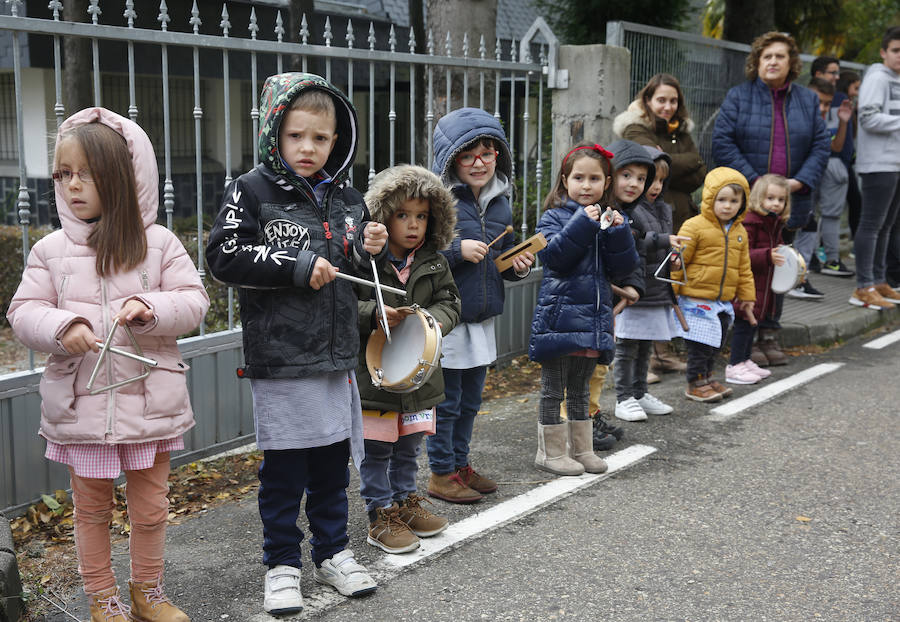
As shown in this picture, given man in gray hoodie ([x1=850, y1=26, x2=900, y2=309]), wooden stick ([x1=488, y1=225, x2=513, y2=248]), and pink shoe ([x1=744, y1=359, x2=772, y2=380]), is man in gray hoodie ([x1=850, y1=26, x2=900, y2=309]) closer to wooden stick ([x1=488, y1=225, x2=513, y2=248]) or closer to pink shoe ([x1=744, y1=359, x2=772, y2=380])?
pink shoe ([x1=744, y1=359, x2=772, y2=380])

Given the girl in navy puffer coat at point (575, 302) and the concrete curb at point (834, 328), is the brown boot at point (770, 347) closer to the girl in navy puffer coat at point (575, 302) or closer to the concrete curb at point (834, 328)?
the concrete curb at point (834, 328)

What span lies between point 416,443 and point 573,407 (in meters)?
1.13

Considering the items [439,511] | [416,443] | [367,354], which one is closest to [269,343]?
[367,354]

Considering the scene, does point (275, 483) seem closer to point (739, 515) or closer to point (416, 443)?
point (416, 443)

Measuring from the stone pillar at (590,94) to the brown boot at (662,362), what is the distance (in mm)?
1616

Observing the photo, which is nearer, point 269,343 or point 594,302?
point 269,343

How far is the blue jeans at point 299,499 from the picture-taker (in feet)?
10.5

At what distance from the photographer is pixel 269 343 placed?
310 cm

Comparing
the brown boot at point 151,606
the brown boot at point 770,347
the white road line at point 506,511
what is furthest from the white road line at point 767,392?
the brown boot at point 151,606

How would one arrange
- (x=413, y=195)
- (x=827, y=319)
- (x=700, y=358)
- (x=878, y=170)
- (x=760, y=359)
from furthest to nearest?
(x=878, y=170) < (x=827, y=319) < (x=760, y=359) < (x=700, y=358) < (x=413, y=195)

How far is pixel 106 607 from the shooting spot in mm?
2975

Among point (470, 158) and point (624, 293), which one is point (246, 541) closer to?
point (470, 158)

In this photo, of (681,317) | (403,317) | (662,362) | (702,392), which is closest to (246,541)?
(403,317)

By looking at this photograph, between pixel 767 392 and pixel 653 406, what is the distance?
40.8 inches
